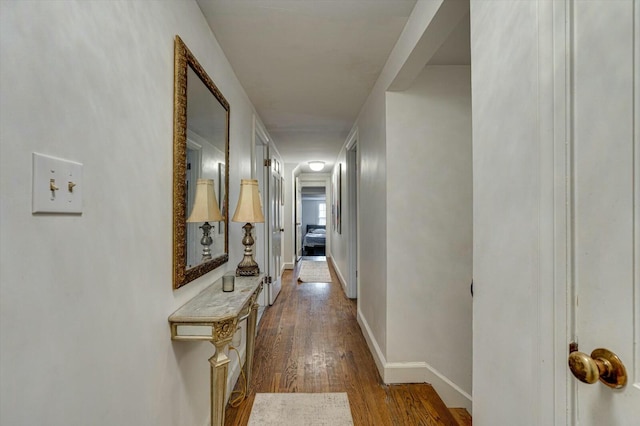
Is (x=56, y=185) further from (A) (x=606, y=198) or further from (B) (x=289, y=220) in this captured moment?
(B) (x=289, y=220)

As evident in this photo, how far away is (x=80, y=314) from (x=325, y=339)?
2.67 meters

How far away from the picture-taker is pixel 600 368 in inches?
25.0

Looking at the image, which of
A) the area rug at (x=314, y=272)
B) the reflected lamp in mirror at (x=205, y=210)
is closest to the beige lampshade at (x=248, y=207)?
the reflected lamp in mirror at (x=205, y=210)

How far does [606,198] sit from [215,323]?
126 cm

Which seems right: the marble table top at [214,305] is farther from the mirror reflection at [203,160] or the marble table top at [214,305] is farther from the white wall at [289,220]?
the white wall at [289,220]

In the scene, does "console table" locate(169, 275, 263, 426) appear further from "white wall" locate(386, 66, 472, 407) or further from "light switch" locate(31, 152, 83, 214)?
"white wall" locate(386, 66, 472, 407)

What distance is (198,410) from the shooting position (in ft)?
5.26

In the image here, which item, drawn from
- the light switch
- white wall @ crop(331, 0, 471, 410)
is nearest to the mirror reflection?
the light switch

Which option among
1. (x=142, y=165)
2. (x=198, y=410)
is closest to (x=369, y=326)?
(x=198, y=410)

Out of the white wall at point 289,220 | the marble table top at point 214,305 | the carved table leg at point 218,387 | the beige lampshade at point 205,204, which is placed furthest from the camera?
the white wall at point 289,220

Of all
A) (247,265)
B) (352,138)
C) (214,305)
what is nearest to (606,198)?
(214,305)

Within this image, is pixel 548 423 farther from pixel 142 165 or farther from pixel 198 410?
pixel 198 410

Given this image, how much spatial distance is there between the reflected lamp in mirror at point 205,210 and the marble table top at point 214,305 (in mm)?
190

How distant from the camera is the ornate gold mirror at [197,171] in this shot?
1.32 meters
